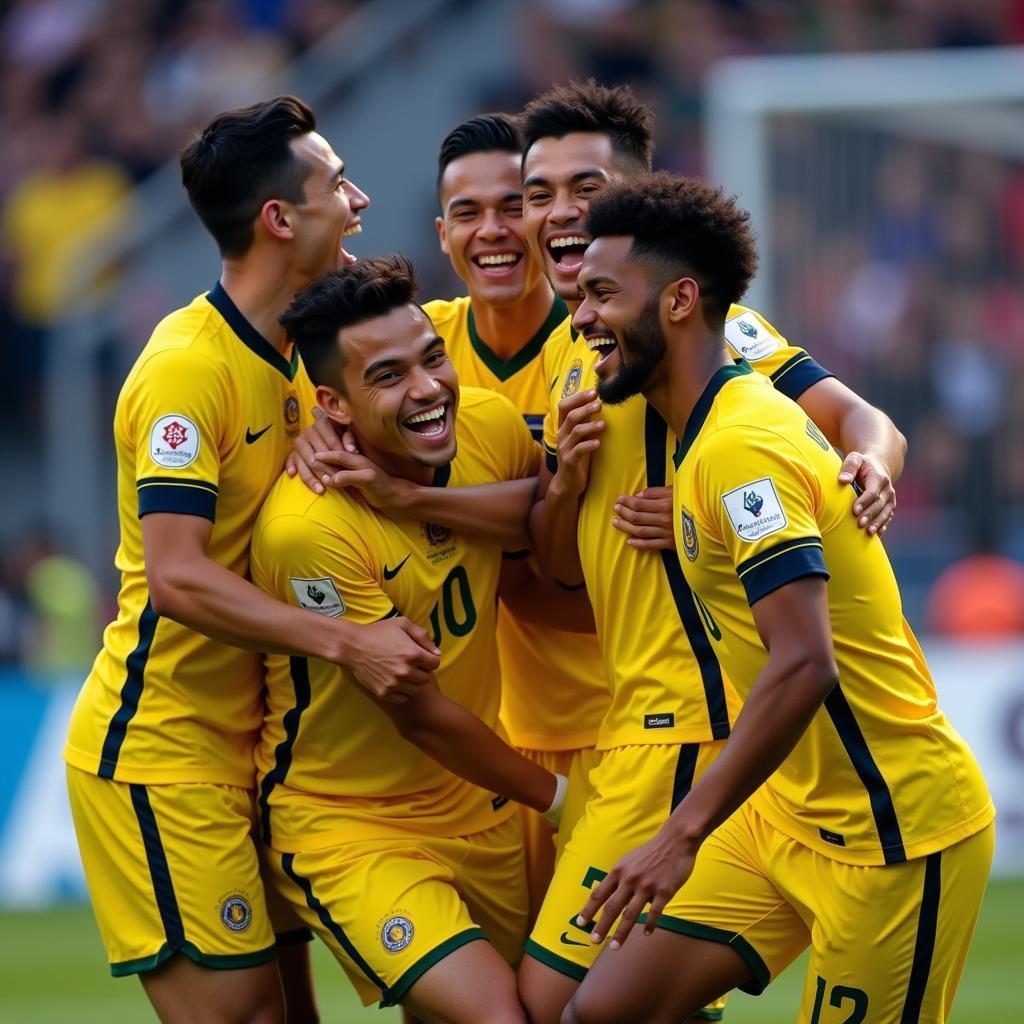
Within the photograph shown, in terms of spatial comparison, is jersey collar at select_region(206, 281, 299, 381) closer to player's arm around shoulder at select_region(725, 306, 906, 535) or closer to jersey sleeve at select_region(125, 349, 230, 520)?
jersey sleeve at select_region(125, 349, 230, 520)

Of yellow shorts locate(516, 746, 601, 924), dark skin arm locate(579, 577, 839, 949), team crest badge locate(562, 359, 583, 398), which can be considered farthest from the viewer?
yellow shorts locate(516, 746, 601, 924)

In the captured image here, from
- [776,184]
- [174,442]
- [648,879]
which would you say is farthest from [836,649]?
[776,184]

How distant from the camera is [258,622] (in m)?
4.84

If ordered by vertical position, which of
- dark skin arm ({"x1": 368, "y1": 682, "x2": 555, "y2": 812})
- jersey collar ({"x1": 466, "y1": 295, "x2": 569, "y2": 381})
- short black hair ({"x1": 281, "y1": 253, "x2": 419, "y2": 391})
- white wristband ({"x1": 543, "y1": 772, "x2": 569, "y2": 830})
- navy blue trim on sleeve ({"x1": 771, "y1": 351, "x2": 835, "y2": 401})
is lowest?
white wristband ({"x1": 543, "y1": 772, "x2": 569, "y2": 830})

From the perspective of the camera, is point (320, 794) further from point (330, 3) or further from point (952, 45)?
point (330, 3)

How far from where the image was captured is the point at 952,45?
14.2 meters

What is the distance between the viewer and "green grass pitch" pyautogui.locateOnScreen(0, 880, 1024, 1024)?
28.3ft

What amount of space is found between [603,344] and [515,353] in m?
1.13

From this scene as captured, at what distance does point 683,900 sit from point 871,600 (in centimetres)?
92

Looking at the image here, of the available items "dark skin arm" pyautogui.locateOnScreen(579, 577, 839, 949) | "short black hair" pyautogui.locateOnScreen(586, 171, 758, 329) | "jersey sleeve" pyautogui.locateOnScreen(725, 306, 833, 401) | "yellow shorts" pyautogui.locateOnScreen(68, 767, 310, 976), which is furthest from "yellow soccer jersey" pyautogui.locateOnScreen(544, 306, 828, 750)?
"yellow shorts" pyautogui.locateOnScreen(68, 767, 310, 976)

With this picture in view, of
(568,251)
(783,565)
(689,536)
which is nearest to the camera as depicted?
(783,565)

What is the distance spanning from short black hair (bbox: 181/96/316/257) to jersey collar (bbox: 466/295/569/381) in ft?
2.51

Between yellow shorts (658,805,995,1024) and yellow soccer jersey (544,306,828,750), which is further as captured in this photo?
yellow soccer jersey (544,306,828,750)

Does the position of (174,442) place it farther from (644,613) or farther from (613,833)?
(613,833)
